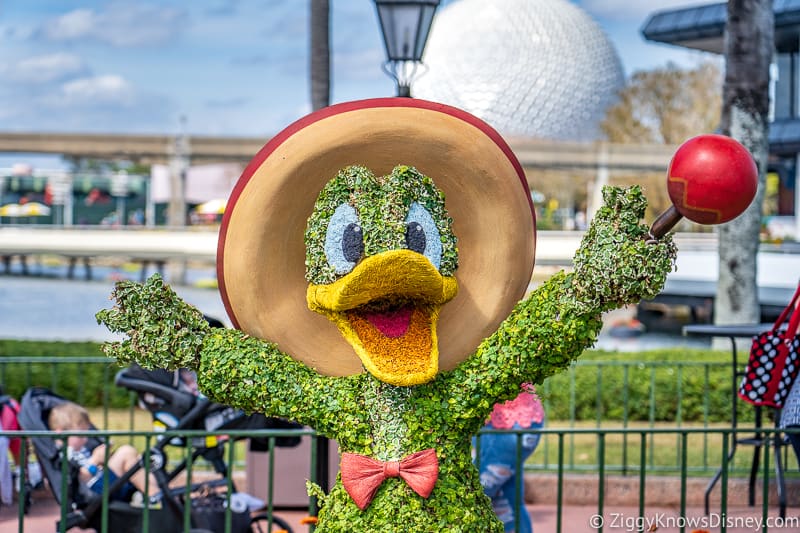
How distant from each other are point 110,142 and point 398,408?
139 ft

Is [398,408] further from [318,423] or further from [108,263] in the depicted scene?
[108,263]

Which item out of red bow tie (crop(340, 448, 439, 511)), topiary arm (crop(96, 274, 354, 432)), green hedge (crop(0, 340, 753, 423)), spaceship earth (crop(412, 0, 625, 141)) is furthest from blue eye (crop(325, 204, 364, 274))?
spaceship earth (crop(412, 0, 625, 141))

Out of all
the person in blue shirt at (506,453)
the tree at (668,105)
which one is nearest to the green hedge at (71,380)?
the person in blue shirt at (506,453)

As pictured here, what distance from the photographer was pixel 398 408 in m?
3.77

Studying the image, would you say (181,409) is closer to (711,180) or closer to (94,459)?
(94,459)

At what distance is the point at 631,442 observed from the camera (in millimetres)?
9961

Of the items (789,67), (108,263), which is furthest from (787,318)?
(108,263)

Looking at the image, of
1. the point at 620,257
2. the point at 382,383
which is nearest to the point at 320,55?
the point at 382,383

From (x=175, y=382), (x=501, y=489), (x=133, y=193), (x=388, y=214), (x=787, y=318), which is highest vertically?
(x=133, y=193)

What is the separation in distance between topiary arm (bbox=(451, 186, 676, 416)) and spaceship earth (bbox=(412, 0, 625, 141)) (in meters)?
41.8

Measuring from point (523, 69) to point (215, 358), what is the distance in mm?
44826

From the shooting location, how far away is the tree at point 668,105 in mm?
38875

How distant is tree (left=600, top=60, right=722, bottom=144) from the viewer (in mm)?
38875

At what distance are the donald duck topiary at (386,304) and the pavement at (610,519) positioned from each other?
317cm
